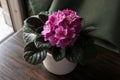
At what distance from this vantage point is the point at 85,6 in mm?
779

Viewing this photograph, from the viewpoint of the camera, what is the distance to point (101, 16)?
745 millimetres

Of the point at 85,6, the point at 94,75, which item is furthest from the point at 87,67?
the point at 85,6

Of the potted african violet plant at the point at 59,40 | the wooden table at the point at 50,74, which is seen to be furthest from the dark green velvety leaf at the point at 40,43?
the wooden table at the point at 50,74

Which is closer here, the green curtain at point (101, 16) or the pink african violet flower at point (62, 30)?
the pink african violet flower at point (62, 30)

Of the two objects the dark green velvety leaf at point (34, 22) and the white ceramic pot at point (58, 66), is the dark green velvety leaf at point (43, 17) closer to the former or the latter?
the dark green velvety leaf at point (34, 22)

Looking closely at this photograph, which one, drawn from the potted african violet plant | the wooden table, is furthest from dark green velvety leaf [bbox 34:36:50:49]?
the wooden table

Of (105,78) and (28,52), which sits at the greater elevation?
(28,52)

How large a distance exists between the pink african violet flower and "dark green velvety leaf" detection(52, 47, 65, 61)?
26 mm

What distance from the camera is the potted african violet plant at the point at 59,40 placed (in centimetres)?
56

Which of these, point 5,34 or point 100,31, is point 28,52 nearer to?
point 100,31

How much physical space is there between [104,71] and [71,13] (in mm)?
290

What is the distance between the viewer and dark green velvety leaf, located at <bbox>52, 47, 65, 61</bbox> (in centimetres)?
58

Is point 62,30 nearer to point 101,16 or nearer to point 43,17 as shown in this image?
point 43,17

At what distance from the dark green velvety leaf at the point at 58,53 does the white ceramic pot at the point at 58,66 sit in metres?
0.05
